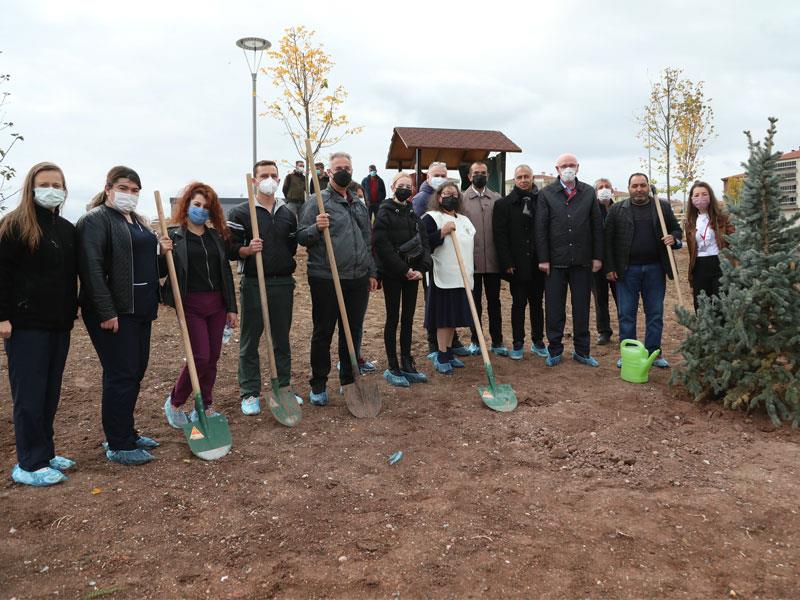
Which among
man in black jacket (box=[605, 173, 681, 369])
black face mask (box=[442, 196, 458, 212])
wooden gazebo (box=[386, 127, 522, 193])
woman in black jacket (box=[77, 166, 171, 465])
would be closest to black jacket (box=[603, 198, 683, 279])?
man in black jacket (box=[605, 173, 681, 369])

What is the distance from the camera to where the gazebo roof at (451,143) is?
15125 mm

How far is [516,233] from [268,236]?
107 inches

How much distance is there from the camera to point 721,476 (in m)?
3.93

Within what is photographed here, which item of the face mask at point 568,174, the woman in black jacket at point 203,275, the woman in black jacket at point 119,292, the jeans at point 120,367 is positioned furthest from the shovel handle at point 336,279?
the face mask at point 568,174

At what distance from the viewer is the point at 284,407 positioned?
4.89m

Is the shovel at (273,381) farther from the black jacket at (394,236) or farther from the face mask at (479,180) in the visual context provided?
the face mask at (479,180)

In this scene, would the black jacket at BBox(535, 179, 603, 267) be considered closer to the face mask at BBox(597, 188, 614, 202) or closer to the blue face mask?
the face mask at BBox(597, 188, 614, 202)

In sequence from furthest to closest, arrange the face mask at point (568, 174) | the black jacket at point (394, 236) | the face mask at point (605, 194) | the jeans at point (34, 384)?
1. the face mask at point (605, 194)
2. the face mask at point (568, 174)
3. the black jacket at point (394, 236)
4. the jeans at point (34, 384)

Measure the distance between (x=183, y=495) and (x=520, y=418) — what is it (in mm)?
2637

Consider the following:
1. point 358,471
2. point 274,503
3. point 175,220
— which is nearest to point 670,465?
point 358,471

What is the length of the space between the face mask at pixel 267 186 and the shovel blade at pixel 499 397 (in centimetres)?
249

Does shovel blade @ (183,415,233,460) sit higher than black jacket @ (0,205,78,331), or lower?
lower

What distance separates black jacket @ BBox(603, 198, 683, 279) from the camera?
247 inches

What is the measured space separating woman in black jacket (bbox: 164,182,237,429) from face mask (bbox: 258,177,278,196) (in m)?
0.42
